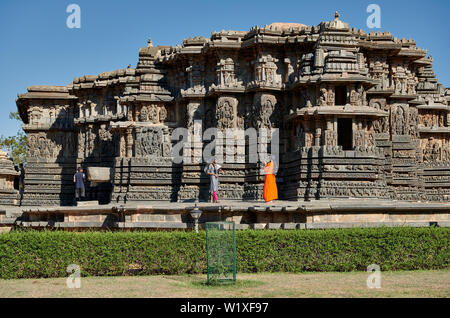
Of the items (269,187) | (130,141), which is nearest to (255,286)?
(269,187)

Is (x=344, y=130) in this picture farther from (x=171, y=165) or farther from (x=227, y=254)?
(x=227, y=254)

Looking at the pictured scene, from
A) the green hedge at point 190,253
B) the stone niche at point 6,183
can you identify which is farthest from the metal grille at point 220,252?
the stone niche at point 6,183

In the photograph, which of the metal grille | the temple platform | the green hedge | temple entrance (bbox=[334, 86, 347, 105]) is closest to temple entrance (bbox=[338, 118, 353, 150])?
temple entrance (bbox=[334, 86, 347, 105])

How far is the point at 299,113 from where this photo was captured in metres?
25.7

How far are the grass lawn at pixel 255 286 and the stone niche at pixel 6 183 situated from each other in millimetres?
24374

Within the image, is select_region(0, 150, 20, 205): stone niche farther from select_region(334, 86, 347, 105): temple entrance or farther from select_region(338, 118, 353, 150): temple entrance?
select_region(334, 86, 347, 105): temple entrance

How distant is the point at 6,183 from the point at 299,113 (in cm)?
2164

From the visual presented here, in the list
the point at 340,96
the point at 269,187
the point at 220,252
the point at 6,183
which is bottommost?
the point at 220,252

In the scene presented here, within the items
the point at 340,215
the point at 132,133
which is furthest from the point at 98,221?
the point at 132,133

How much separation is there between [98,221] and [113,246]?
6604 millimetres

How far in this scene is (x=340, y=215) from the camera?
18844 mm

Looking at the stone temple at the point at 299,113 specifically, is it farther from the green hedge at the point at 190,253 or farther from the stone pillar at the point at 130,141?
the green hedge at the point at 190,253

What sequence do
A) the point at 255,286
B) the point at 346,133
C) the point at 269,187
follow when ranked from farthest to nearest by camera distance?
1. the point at 346,133
2. the point at 269,187
3. the point at 255,286

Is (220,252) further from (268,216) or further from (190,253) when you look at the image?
(268,216)
